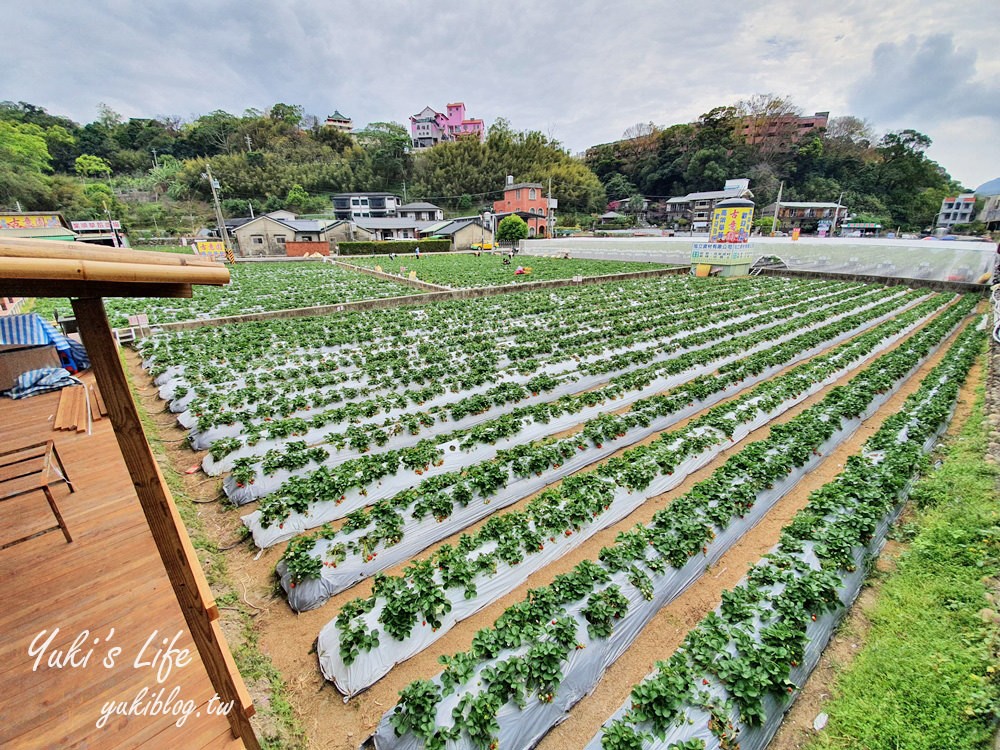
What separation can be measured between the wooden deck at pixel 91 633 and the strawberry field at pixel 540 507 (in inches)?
41.9

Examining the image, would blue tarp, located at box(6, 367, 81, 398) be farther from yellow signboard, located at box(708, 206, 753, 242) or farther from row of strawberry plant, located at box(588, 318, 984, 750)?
yellow signboard, located at box(708, 206, 753, 242)

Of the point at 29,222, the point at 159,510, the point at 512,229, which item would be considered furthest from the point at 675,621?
the point at 512,229

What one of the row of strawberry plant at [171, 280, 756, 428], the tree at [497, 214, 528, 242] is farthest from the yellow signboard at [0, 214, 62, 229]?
the tree at [497, 214, 528, 242]

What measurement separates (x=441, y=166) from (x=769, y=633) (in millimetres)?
85874

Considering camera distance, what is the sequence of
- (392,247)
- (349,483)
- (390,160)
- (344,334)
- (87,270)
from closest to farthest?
(87,270) < (349,483) < (344,334) < (392,247) < (390,160)

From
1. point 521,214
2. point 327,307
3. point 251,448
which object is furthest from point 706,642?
point 521,214

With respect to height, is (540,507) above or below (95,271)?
below

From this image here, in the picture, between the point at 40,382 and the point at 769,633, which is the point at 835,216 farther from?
the point at 40,382

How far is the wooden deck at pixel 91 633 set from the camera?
2.97 meters

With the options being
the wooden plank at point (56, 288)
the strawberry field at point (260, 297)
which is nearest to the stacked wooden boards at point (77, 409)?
the wooden plank at point (56, 288)

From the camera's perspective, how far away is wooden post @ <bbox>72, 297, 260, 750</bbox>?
2.12 m

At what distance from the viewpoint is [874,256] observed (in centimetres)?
2608

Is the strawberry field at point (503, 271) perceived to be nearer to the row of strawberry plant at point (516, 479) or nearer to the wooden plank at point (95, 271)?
the row of strawberry plant at point (516, 479)

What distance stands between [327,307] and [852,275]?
32476mm
